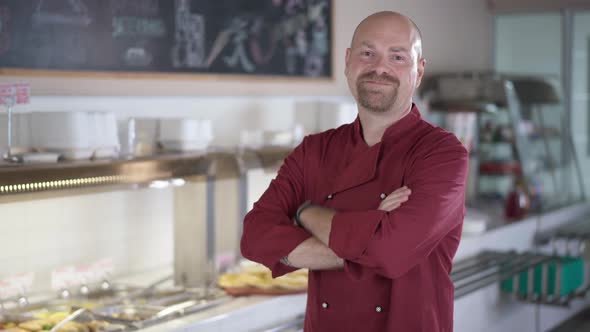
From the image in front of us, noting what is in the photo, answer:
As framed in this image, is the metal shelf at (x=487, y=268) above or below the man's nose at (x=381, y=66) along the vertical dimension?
below

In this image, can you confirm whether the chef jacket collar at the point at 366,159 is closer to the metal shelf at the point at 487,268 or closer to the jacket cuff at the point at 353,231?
the jacket cuff at the point at 353,231

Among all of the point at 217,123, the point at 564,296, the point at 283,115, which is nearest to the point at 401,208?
the point at 217,123

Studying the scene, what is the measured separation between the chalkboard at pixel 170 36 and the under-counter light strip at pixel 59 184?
25.2 inches

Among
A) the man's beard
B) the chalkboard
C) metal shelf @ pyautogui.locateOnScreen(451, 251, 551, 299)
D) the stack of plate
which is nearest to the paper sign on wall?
the chalkboard

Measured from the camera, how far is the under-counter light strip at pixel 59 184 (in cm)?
226

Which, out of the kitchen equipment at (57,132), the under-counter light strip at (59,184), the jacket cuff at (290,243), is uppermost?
the kitchen equipment at (57,132)

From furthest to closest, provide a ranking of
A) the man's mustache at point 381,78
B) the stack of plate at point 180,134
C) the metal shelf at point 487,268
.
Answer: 1. the metal shelf at point 487,268
2. the stack of plate at point 180,134
3. the man's mustache at point 381,78

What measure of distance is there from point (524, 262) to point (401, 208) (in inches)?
102

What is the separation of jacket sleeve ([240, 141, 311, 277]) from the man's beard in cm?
26

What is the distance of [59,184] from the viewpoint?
2.41 m

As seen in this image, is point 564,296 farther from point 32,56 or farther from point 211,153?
point 32,56

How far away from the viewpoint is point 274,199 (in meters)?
2.16

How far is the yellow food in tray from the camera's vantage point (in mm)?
3002

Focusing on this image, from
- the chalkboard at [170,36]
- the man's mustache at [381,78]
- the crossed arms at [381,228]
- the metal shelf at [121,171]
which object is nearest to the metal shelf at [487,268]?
the metal shelf at [121,171]
